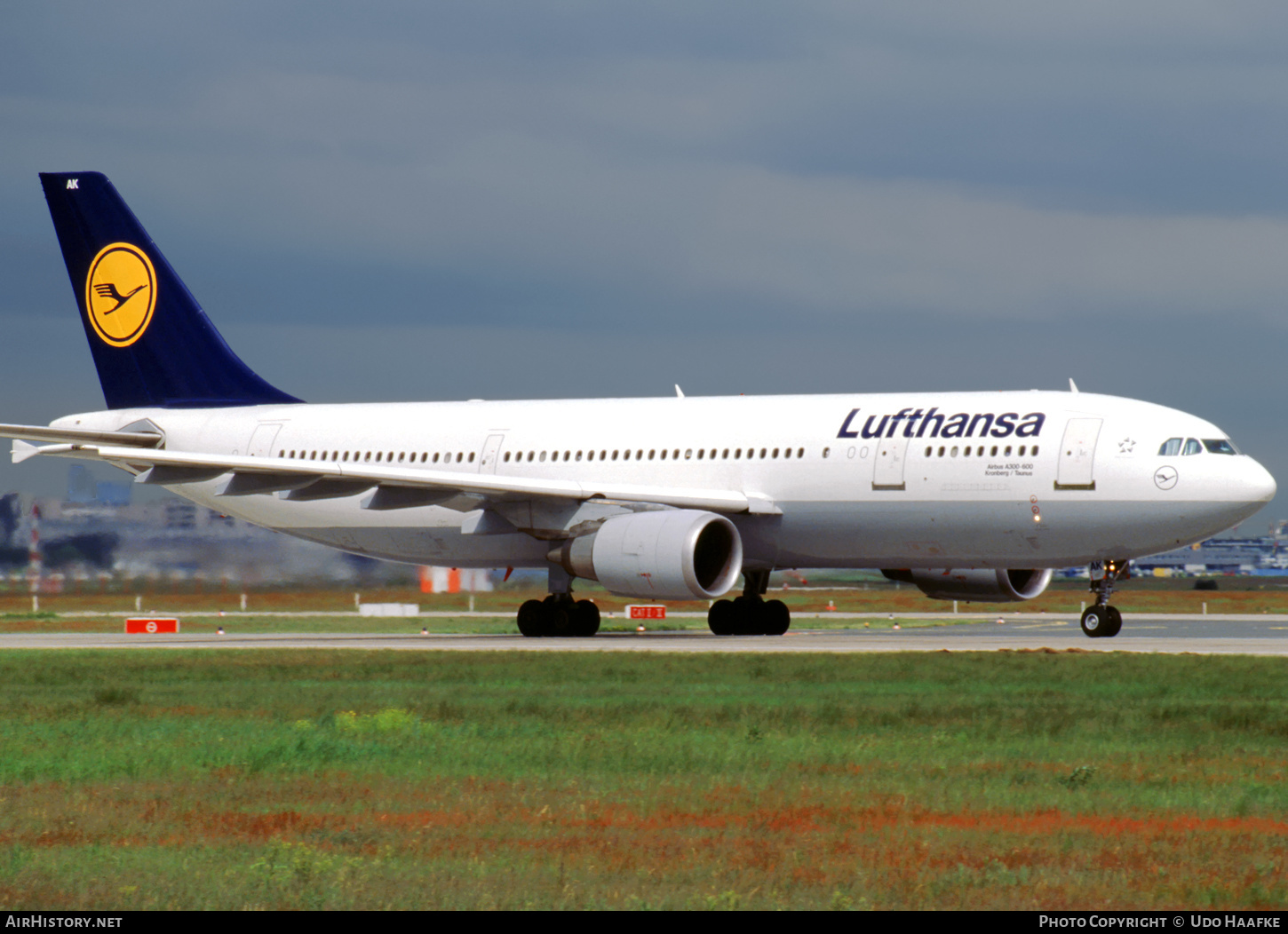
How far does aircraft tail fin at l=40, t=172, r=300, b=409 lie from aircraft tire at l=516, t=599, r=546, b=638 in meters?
9.40

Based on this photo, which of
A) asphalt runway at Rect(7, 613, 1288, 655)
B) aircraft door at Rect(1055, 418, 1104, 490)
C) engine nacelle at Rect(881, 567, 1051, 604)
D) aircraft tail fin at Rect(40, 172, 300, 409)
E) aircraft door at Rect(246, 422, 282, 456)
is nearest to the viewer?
asphalt runway at Rect(7, 613, 1288, 655)

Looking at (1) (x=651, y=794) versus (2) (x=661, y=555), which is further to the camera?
(2) (x=661, y=555)

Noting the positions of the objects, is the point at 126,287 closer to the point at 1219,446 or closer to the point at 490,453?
the point at 490,453

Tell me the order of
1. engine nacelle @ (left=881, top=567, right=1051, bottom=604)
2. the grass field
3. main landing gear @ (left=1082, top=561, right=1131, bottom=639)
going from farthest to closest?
engine nacelle @ (left=881, top=567, right=1051, bottom=604)
main landing gear @ (left=1082, top=561, right=1131, bottom=639)
the grass field

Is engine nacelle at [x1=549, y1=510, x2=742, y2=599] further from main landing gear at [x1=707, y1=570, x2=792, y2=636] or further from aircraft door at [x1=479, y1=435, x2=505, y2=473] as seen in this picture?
aircraft door at [x1=479, y1=435, x2=505, y2=473]

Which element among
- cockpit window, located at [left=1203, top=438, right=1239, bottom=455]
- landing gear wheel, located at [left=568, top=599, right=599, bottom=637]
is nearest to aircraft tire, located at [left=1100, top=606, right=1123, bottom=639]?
cockpit window, located at [left=1203, top=438, right=1239, bottom=455]

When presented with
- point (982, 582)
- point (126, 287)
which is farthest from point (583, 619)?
point (126, 287)

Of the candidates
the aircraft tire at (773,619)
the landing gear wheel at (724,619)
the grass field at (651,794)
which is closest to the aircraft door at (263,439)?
the landing gear wheel at (724,619)

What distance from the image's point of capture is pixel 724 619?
32.8m

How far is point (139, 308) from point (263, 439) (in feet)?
14.9

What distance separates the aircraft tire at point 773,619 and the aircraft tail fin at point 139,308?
481 inches

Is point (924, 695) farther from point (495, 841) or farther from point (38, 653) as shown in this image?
point (38, 653)

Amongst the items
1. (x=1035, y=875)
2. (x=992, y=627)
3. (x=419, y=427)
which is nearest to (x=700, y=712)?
(x=1035, y=875)

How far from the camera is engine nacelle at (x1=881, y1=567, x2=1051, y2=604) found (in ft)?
108
